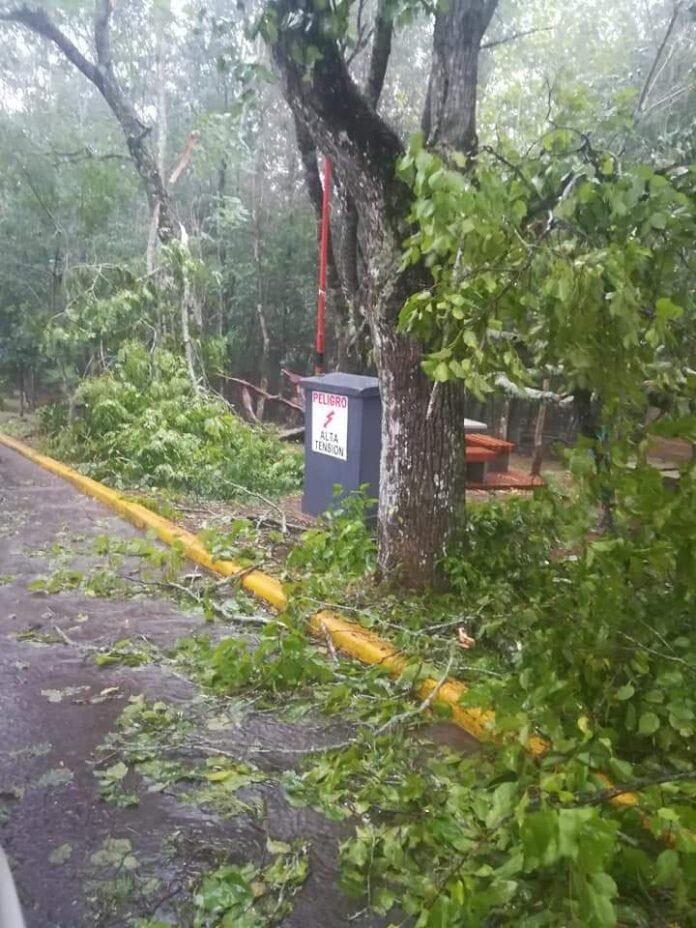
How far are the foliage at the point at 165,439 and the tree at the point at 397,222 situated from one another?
328 centimetres

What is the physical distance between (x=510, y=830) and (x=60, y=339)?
9.35m

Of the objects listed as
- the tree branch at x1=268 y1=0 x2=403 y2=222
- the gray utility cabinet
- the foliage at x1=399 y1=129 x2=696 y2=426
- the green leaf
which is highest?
the tree branch at x1=268 y1=0 x2=403 y2=222

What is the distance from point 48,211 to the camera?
1293cm

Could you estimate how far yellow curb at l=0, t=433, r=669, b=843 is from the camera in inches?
129

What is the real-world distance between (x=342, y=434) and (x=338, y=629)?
2183 millimetres

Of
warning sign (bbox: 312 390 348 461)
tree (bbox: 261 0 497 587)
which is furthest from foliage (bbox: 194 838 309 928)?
warning sign (bbox: 312 390 348 461)

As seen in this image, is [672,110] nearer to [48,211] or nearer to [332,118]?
[332,118]

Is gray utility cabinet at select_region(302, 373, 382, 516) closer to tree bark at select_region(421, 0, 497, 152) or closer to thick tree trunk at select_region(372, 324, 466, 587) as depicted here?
thick tree trunk at select_region(372, 324, 466, 587)

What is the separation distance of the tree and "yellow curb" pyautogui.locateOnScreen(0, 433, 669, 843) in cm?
61

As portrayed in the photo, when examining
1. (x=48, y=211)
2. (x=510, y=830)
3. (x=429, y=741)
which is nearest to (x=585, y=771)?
(x=510, y=830)

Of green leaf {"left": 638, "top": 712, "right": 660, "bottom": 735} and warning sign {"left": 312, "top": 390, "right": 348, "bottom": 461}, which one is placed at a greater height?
warning sign {"left": 312, "top": 390, "right": 348, "bottom": 461}

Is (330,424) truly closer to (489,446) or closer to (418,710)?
(418,710)

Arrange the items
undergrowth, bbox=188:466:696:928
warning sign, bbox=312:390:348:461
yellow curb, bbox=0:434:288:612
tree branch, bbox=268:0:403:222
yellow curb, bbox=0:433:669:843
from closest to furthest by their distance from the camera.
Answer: undergrowth, bbox=188:466:696:928, yellow curb, bbox=0:433:669:843, tree branch, bbox=268:0:403:222, yellow curb, bbox=0:434:288:612, warning sign, bbox=312:390:348:461

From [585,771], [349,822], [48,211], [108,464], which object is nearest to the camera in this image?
[585,771]
